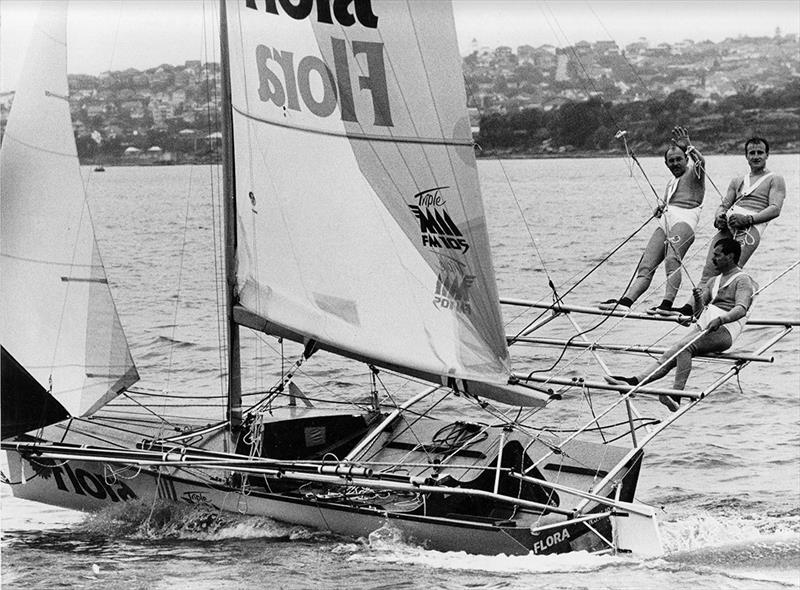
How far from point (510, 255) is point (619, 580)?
86.1ft

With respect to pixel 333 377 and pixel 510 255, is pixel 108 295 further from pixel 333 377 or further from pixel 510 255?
pixel 510 255

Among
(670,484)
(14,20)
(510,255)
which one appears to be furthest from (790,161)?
(670,484)

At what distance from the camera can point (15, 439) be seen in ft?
44.7

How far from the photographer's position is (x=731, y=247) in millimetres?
12641

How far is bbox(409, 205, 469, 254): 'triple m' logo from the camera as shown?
12.0 metres

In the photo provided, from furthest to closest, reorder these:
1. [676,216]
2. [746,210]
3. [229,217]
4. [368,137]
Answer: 1. [676,216]
2. [746,210]
3. [229,217]
4. [368,137]

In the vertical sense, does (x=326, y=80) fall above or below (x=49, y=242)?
above

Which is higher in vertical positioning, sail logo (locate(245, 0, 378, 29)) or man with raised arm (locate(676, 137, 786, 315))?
sail logo (locate(245, 0, 378, 29))

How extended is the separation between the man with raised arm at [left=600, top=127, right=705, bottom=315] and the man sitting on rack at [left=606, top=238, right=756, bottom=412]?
819mm

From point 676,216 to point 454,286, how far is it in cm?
294

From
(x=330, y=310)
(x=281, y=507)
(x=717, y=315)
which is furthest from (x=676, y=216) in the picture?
(x=281, y=507)

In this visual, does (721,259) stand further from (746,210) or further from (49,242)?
(49,242)

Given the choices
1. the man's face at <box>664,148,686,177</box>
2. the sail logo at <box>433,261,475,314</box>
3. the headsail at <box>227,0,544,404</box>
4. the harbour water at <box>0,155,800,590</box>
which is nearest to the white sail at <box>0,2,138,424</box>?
the harbour water at <box>0,155,800,590</box>

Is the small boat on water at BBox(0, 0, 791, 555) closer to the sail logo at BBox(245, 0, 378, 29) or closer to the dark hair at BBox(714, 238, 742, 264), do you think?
the sail logo at BBox(245, 0, 378, 29)
